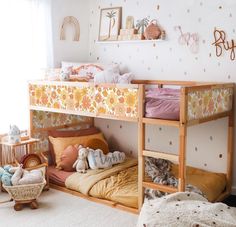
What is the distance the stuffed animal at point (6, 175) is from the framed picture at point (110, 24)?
1.80m

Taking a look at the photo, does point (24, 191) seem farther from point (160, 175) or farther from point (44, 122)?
point (160, 175)

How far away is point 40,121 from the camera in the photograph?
12.7ft

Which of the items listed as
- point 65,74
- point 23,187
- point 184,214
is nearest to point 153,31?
point 65,74

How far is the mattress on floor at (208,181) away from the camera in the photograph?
10.4ft

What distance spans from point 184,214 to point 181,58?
1.95m

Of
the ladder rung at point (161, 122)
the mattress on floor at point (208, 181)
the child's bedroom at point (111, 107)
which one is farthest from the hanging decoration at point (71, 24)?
the mattress on floor at point (208, 181)

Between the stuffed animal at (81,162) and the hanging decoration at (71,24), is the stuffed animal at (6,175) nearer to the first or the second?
the stuffed animal at (81,162)

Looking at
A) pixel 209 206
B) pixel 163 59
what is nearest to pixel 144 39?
pixel 163 59

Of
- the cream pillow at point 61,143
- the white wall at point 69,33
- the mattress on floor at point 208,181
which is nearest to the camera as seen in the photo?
the mattress on floor at point 208,181

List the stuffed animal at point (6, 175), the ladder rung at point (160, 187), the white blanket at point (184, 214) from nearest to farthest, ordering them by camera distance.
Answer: the white blanket at point (184, 214) < the ladder rung at point (160, 187) < the stuffed animal at point (6, 175)

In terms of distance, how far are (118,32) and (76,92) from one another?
1073mm

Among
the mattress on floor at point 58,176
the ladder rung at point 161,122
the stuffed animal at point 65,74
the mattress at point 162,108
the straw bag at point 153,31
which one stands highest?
the straw bag at point 153,31

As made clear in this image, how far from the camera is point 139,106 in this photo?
9.27 ft

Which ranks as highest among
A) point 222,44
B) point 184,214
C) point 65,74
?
point 222,44
